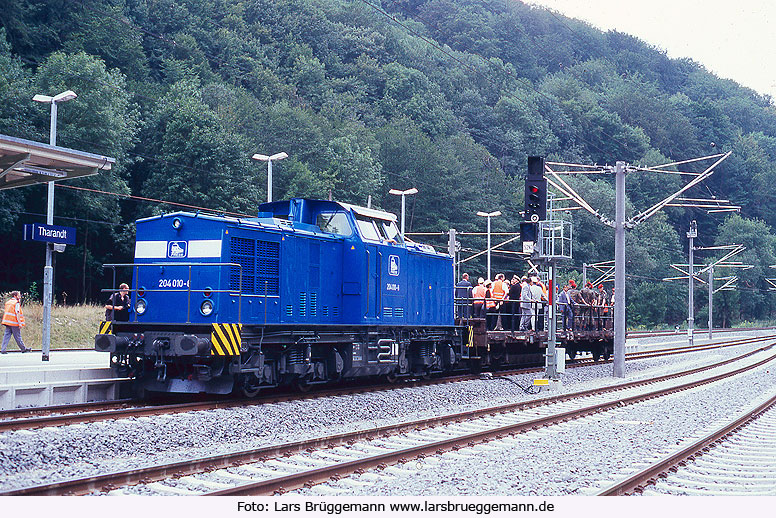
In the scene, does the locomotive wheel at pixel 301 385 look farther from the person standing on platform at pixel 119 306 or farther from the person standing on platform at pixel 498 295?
the person standing on platform at pixel 498 295

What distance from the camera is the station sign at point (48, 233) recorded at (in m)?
18.2

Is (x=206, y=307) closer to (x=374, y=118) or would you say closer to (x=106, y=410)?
(x=106, y=410)

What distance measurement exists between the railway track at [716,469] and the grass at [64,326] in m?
24.0

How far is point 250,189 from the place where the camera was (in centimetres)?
4612

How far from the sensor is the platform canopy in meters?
11.4

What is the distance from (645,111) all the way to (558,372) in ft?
281

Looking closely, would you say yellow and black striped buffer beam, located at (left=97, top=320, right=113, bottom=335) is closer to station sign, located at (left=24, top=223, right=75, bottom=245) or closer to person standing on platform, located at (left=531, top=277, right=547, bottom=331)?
station sign, located at (left=24, top=223, right=75, bottom=245)

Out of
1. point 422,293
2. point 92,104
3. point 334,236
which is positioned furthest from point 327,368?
point 92,104

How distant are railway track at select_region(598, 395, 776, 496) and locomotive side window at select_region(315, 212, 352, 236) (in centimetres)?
790

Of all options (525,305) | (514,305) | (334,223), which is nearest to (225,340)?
(334,223)

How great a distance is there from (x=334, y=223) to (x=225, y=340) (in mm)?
4390

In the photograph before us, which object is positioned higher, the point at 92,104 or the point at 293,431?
the point at 92,104

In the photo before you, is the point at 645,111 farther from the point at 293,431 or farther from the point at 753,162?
A: the point at 293,431

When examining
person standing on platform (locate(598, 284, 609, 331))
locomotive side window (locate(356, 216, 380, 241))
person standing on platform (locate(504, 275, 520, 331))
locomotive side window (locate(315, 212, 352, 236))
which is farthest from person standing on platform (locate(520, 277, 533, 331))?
locomotive side window (locate(315, 212, 352, 236))
